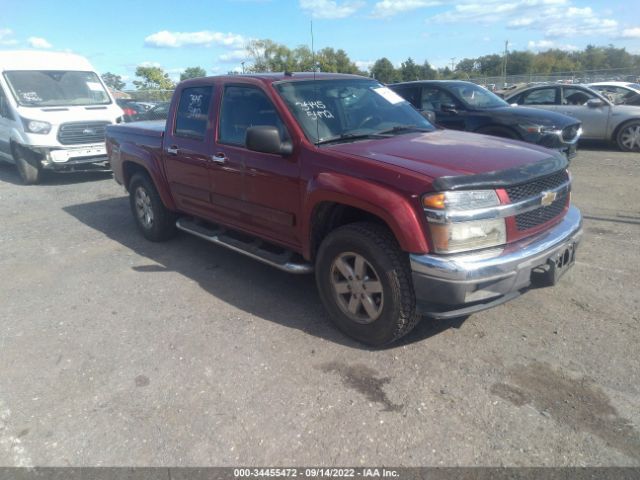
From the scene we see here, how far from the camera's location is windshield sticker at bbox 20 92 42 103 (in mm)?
9924

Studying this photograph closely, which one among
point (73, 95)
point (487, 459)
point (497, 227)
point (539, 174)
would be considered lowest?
point (487, 459)

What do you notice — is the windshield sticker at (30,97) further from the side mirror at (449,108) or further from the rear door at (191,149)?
the side mirror at (449,108)

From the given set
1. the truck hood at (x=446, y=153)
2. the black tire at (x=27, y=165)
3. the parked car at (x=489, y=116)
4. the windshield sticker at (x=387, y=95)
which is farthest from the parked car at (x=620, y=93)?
the black tire at (x=27, y=165)

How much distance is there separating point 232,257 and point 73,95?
24.1 ft

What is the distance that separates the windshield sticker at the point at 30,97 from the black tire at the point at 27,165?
939 millimetres

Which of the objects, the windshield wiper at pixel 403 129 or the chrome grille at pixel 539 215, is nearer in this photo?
the chrome grille at pixel 539 215

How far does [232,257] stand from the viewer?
5539mm

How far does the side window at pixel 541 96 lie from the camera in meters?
11.9

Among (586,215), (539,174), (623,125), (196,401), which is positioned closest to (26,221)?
(196,401)

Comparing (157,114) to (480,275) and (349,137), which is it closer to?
(349,137)

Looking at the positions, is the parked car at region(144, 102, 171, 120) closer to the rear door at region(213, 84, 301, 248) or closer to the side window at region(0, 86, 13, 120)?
the side window at region(0, 86, 13, 120)

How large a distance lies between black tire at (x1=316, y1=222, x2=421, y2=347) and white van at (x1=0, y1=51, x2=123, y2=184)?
808 cm

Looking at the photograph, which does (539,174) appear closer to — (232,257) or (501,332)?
(501,332)

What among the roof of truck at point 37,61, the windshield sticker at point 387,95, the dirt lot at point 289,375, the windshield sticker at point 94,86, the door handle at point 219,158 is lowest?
the dirt lot at point 289,375
